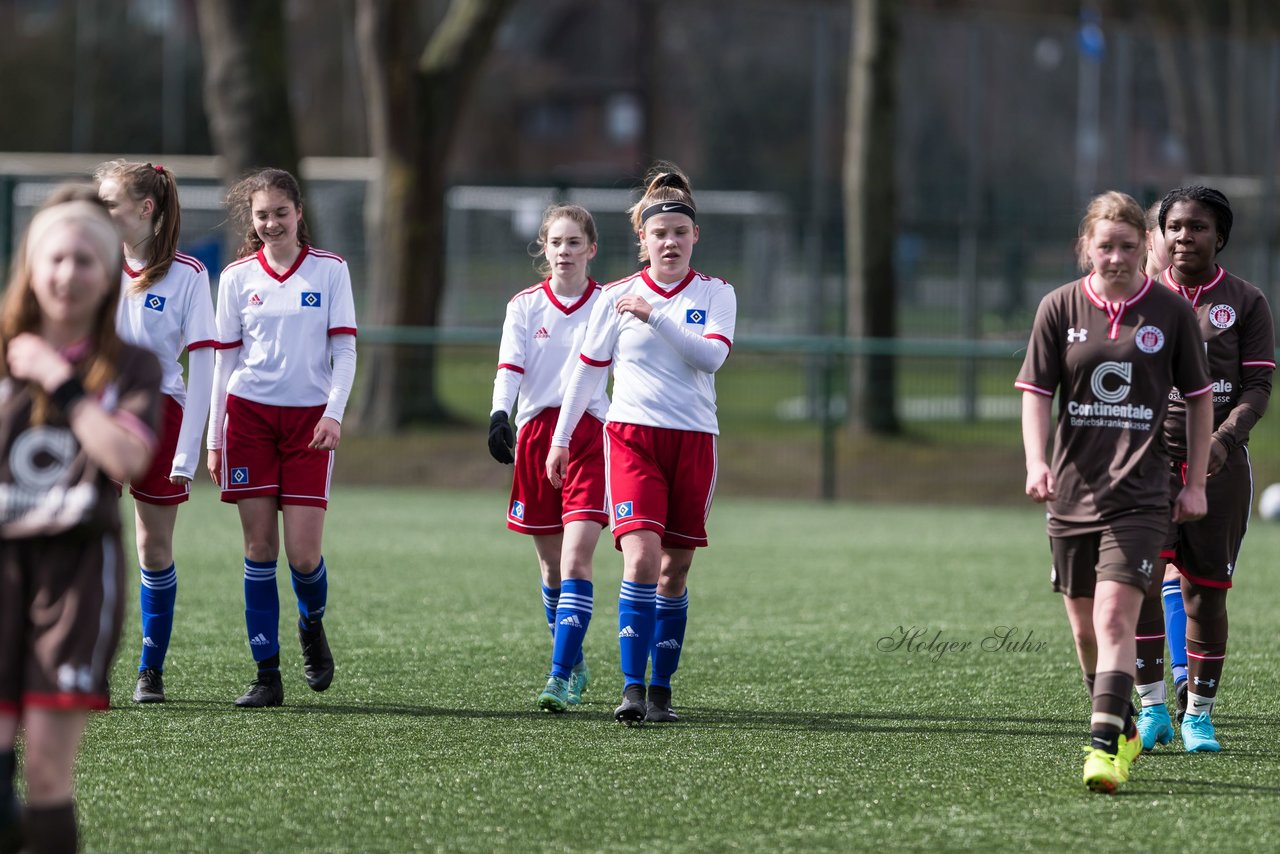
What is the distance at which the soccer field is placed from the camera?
4648mm

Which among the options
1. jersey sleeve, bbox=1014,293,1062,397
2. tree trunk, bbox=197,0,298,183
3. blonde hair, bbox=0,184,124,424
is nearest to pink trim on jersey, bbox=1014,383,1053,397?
jersey sleeve, bbox=1014,293,1062,397

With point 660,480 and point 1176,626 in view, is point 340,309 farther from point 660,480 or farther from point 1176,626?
point 1176,626

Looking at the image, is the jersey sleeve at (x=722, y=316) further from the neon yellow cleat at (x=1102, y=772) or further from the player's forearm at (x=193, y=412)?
the neon yellow cleat at (x=1102, y=772)

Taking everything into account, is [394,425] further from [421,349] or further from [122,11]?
[122,11]

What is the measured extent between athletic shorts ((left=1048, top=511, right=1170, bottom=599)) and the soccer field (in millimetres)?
653

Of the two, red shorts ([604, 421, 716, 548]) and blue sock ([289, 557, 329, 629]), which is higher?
red shorts ([604, 421, 716, 548])

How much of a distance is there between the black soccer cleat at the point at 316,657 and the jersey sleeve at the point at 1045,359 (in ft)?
9.78

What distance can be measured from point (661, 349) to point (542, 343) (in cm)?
74

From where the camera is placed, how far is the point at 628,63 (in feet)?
198

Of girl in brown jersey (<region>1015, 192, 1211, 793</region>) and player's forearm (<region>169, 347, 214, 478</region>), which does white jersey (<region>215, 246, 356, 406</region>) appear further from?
girl in brown jersey (<region>1015, 192, 1211, 793</region>)

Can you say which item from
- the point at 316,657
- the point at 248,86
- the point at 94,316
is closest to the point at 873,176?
the point at 248,86

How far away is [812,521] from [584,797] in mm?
10345

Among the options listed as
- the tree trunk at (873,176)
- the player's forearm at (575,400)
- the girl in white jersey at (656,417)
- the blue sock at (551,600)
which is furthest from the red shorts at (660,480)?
the tree trunk at (873,176)

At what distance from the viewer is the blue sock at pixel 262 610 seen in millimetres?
6426
